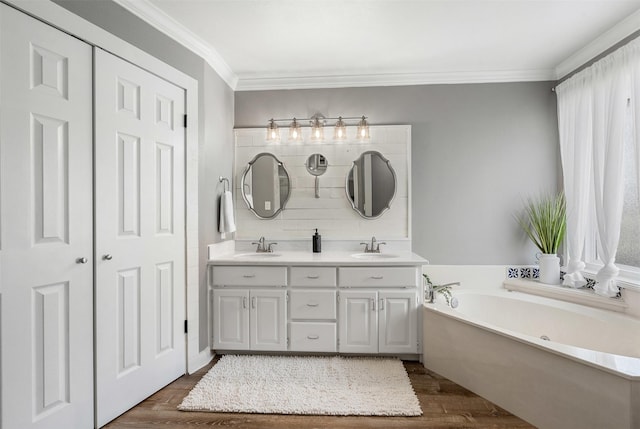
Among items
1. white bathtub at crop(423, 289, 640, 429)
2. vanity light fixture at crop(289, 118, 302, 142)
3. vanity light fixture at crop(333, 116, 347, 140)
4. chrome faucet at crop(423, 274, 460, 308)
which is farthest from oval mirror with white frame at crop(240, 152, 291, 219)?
white bathtub at crop(423, 289, 640, 429)

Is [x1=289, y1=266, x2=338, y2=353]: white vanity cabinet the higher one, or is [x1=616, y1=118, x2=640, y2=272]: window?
[x1=616, y1=118, x2=640, y2=272]: window

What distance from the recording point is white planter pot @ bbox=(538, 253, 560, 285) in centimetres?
283

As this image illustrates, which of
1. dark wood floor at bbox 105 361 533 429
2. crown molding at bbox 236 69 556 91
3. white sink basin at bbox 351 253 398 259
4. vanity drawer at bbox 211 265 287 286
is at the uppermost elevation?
crown molding at bbox 236 69 556 91

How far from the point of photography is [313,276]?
2637 millimetres

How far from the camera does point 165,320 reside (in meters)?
2.24

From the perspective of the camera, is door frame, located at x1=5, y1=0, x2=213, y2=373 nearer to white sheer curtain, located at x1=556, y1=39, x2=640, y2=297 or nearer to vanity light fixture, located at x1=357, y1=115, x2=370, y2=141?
vanity light fixture, located at x1=357, y1=115, x2=370, y2=141

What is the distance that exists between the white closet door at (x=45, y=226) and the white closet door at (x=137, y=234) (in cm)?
8

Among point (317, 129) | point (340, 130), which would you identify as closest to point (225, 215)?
point (317, 129)

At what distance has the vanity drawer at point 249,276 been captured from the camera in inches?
104

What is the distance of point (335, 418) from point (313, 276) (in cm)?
99

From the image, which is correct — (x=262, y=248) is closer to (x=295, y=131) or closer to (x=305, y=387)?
(x=295, y=131)

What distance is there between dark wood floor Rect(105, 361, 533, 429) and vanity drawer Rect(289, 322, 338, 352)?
68cm

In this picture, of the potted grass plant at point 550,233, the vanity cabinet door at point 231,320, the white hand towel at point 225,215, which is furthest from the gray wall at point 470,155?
the vanity cabinet door at point 231,320

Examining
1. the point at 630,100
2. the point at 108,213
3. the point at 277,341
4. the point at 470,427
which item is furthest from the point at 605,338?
the point at 108,213
